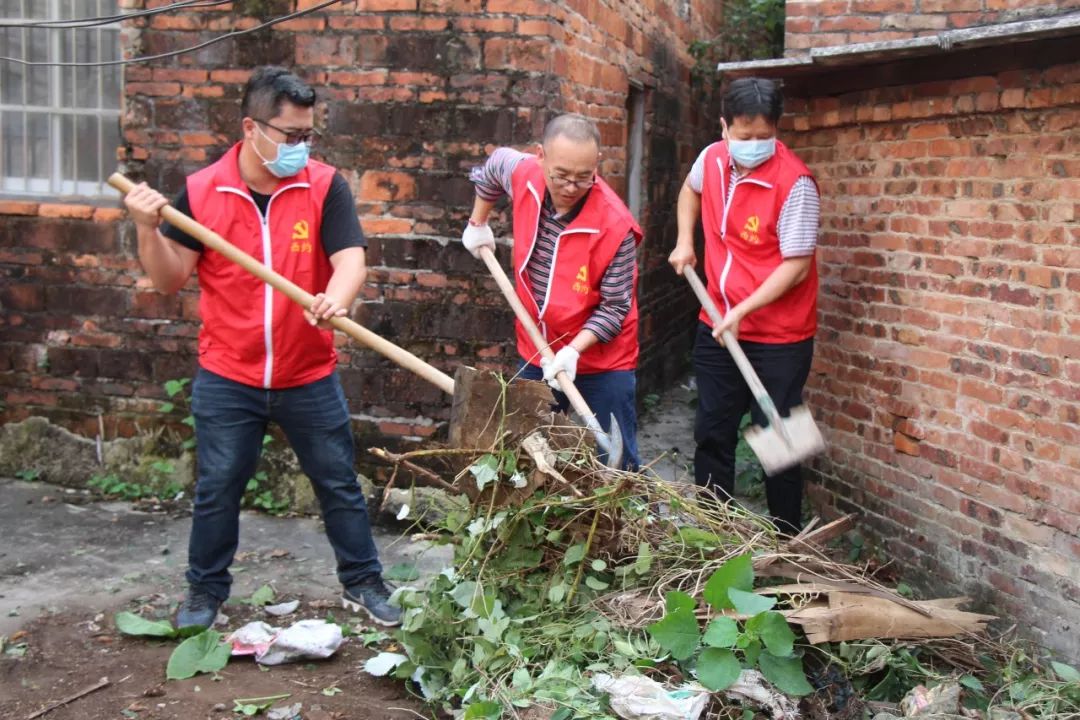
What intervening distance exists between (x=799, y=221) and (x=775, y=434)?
2.99ft

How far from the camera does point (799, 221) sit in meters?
4.80

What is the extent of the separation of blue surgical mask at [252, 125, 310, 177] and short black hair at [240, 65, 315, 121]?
8 cm

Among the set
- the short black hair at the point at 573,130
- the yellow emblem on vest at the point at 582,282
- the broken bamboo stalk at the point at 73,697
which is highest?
the short black hair at the point at 573,130

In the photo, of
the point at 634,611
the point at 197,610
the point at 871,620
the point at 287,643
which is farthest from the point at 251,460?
the point at 871,620

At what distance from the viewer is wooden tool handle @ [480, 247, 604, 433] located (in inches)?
165

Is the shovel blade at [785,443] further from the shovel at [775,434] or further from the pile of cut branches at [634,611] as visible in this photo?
the pile of cut branches at [634,611]

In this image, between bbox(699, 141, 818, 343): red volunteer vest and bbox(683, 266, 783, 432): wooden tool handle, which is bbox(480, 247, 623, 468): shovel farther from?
bbox(699, 141, 818, 343): red volunteer vest

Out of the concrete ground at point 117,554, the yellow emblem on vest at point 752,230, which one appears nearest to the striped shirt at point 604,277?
the yellow emblem on vest at point 752,230

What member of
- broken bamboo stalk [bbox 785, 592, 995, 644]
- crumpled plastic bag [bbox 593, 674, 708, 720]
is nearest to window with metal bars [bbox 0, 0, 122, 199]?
crumpled plastic bag [bbox 593, 674, 708, 720]

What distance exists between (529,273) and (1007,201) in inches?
77.0

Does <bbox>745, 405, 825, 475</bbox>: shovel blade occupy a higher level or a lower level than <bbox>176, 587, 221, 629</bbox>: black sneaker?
higher

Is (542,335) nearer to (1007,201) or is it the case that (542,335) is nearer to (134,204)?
(134,204)

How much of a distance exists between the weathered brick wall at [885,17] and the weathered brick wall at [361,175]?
1140 millimetres

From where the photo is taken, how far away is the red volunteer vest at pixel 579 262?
14.8 feet
